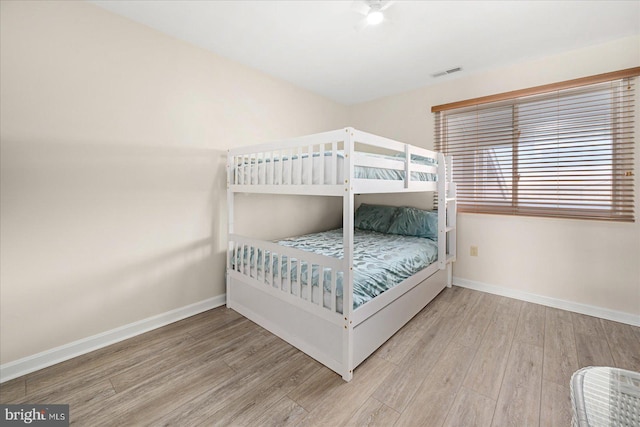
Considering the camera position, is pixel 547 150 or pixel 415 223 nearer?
pixel 547 150

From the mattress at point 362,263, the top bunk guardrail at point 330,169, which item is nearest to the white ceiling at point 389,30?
the top bunk guardrail at point 330,169

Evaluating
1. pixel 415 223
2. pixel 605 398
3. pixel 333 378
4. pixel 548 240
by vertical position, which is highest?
pixel 415 223

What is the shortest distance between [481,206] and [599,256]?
A: 38.8 inches

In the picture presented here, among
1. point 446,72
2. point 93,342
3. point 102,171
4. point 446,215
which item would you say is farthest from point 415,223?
point 93,342

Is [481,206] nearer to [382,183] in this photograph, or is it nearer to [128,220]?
[382,183]

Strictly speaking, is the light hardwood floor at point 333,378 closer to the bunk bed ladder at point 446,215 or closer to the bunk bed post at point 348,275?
the bunk bed post at point 348,275

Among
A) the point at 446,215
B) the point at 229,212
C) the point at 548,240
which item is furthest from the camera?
the point at 446,215

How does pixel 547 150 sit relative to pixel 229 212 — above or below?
above

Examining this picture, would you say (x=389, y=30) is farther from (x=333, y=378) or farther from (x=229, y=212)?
Answer: (x=333, y=378)

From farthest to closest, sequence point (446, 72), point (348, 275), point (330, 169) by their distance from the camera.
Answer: point (446, 72) < point (330, 169) < point (348, 275)

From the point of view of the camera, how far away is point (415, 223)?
304cm

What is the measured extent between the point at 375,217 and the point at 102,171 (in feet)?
8.86

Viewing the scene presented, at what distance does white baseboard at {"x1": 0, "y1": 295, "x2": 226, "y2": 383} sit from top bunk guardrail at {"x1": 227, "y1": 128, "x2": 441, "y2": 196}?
1.12 meters

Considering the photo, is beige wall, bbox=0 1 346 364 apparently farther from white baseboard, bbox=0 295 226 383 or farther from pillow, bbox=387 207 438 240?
pillow, bbox=387 207 438 240
